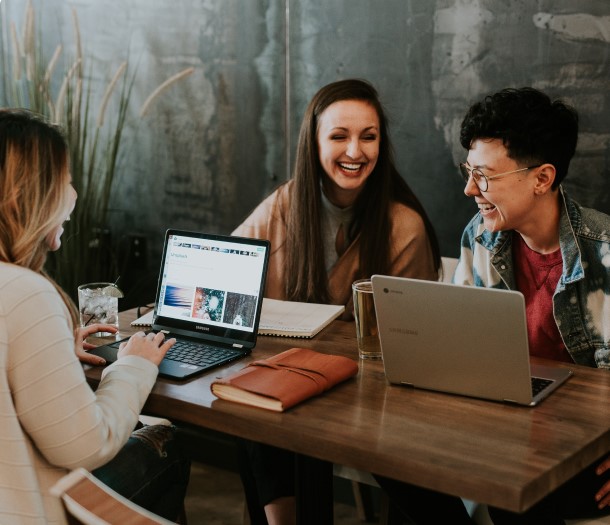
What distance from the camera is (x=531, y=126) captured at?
7.00ft

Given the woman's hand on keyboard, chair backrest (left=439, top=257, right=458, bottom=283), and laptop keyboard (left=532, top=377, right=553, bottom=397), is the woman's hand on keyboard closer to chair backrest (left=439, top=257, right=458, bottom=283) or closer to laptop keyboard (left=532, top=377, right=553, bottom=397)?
laptop keyboard (left=532, top=377, right=553, bottom=397)

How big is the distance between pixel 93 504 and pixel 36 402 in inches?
7.7

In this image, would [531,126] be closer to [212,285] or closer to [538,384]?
[538,384]

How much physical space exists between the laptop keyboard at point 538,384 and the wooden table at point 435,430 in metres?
0.03

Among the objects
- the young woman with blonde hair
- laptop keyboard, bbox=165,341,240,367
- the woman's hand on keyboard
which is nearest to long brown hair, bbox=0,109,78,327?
the young woman with blonde hair

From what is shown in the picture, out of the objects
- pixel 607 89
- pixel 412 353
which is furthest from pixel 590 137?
pixel 412 353

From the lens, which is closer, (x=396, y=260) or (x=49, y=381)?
(x=49, y=381)

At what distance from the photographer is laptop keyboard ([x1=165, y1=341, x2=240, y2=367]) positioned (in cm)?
192

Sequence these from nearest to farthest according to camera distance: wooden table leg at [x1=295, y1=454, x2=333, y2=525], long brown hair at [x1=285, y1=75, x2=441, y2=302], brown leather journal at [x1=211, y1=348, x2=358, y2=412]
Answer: brown leather journal at [x1=211, y1=348, x2=358, y2=412]
wooden table leg at [x1=295, y1=454, x2=333, y2=525]
long brown hair at [x1=285, y1=75, x2=441, y2=302]

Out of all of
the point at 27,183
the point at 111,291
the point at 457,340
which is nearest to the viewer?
the point at 27,183

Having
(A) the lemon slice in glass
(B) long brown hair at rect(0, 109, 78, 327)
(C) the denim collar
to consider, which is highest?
(B) long brown hair at rect(0, 109, 78, 327)

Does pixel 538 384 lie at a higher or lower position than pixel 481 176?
lower

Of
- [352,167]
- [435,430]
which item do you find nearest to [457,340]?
[435,430]

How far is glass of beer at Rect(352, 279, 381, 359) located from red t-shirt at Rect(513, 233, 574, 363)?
16.6 inches
